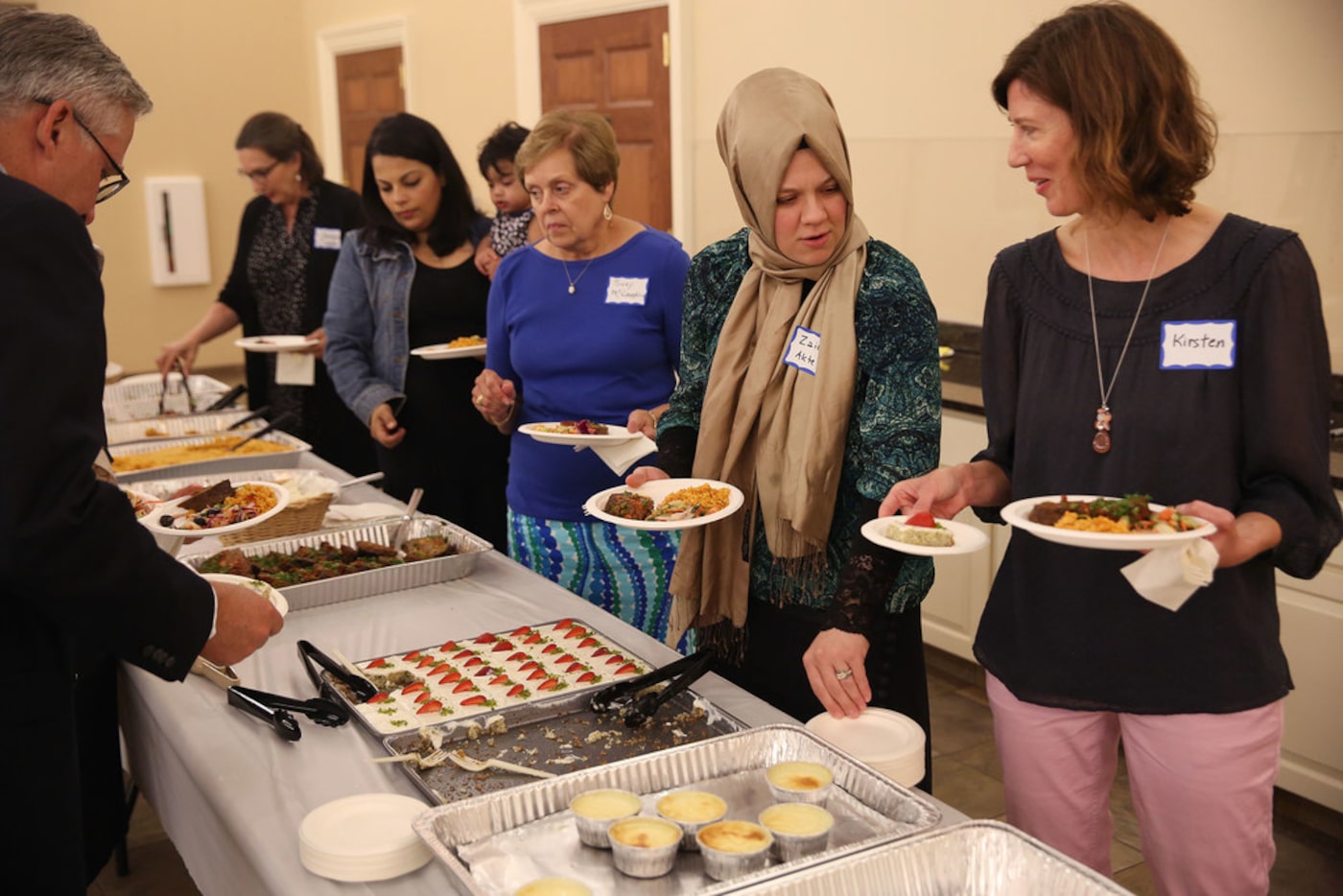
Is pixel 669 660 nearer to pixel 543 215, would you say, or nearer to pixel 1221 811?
pixel 1221 811

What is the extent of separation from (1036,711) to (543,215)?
1422mm

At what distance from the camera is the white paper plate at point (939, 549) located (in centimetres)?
130

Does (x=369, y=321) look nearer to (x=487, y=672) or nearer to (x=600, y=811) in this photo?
(x=487, y=672)

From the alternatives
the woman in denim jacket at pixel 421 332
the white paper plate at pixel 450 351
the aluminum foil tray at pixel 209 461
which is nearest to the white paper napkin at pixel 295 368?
the aluminum foil tray at pixel 209 461

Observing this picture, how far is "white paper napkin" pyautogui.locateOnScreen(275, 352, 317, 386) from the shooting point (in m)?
3.65

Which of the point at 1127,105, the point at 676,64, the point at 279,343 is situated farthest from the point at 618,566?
the point at 676,64

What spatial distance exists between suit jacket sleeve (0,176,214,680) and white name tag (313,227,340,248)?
8.34 ft

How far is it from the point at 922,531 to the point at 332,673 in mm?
862

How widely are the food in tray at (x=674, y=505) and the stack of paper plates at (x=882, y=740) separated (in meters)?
0.35

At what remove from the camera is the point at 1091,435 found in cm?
144

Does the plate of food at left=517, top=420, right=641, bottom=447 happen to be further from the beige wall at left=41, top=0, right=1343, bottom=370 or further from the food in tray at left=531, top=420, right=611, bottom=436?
the beige wall at left=41, top=0, right=1343, bottom=370

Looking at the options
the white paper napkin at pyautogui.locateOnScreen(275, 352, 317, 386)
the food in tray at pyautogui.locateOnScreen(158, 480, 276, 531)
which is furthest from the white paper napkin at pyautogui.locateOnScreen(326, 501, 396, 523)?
the white paper napkin at pyautogui.locateOnScreen(275, 352, 317, 386)

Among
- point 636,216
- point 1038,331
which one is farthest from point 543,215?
point 636,216

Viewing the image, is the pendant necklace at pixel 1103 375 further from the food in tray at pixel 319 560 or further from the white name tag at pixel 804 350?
the food in tray at pixel 319 560
